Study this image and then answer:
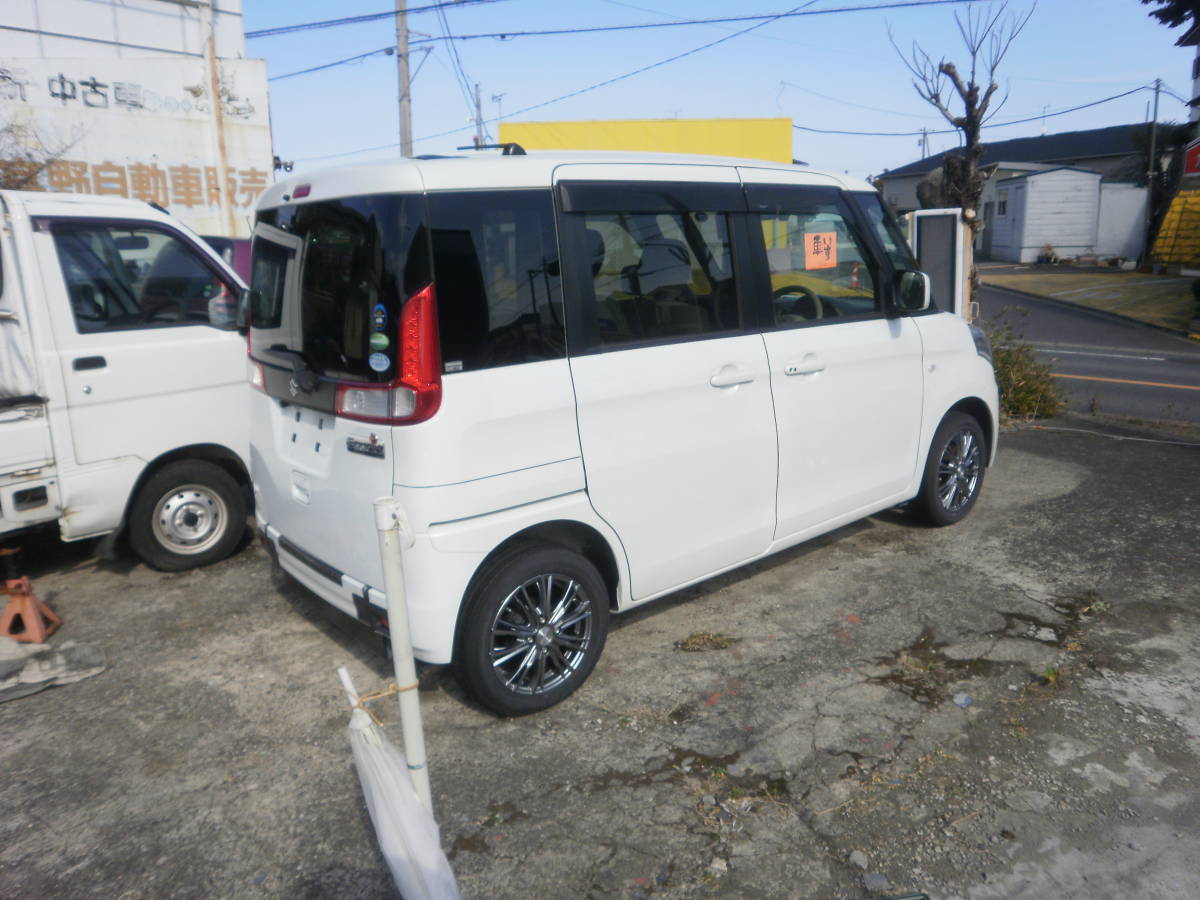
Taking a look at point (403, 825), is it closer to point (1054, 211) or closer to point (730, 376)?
point (730, 376)

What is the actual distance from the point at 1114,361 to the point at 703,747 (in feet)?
47.1

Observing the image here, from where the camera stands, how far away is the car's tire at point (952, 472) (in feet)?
18.0

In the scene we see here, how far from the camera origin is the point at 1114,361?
588 inches

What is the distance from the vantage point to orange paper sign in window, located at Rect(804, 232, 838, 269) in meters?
4.61

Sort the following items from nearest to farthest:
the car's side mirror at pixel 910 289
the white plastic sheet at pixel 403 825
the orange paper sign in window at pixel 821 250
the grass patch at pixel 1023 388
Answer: the white plastic sheet at pixel 403 825 → the orange paper sign in window at pixel 821 250 → the car's side mirror at pixel 910 289 → the grass patch at pixel 1023 388

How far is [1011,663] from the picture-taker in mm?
4051

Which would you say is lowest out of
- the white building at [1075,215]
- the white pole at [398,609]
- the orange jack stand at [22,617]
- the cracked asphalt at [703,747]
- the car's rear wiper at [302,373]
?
the cracked asphalt at [703,747]

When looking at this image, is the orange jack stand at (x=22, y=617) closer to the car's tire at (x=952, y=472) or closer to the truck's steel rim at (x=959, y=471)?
the car's tire at (x=952, y=472)

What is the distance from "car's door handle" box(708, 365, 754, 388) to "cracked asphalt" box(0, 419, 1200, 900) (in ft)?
4.09

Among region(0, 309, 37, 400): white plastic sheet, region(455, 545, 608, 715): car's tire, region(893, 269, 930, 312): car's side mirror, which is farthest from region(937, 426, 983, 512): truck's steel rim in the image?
region(0, 309, 37, 400): white plastic sheet

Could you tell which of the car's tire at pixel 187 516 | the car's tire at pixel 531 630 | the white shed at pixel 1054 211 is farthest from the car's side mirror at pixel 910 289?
the white shed at pixel 1054 211

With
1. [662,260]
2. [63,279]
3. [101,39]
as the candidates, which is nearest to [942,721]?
[662,260]

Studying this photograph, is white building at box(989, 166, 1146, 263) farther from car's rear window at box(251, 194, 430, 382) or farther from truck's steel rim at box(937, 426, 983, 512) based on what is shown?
car's rear window at box(251, 194, 430, 382)

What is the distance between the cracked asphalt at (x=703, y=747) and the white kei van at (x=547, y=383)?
1.44ft
